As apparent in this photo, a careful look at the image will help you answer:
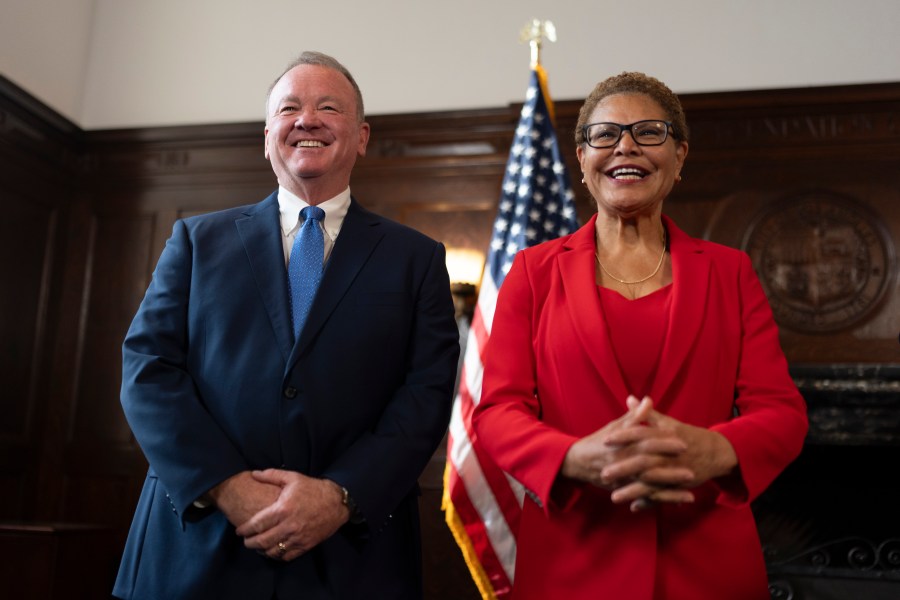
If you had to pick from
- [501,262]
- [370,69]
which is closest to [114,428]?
[370,69]

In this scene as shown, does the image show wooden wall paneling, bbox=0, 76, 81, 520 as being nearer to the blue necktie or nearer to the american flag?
the american flag

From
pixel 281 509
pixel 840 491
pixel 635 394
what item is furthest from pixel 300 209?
pixel 840 491

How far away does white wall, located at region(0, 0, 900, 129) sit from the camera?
5.22 metres

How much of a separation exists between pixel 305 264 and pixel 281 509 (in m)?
0.61

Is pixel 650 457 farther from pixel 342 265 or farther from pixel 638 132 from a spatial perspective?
pixel 342 265

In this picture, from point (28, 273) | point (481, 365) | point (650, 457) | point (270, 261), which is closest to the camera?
point (650, 457)

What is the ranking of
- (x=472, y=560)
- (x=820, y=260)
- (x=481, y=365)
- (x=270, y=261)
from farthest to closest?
(x=820, y=260)
(x=481, y=365)
(x=472, y=560)
(x=270, y=261)

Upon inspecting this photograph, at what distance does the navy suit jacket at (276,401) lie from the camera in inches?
71.2

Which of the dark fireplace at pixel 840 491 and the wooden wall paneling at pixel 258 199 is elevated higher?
the wooden wall paneling at pixel 258 199

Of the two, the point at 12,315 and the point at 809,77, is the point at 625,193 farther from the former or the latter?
the point at 12,315

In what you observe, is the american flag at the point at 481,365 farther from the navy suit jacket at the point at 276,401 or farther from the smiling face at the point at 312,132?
the smiling face at the point at 312,132

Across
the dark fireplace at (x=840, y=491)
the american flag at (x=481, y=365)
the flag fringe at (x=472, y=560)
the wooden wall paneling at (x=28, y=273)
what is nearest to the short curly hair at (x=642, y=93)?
the american flag at (x=481, y=365)

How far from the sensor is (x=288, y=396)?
1.88 metres

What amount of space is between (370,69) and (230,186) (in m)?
1.24
